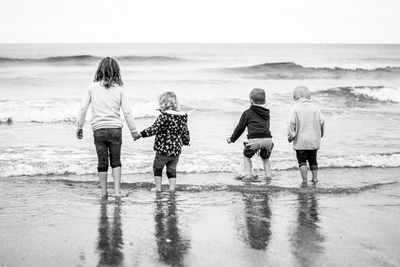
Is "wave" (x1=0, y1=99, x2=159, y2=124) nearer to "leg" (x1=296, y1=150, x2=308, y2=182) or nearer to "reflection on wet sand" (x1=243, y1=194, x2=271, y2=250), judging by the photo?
"leg" (x1=296, y1=150, x2=308, y2=182)

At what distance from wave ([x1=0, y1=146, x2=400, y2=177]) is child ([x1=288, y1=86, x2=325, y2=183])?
4.13 feet

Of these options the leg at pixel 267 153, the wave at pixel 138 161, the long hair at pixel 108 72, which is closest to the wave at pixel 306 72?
the wave at pixel 138 161

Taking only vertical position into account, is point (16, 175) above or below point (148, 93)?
below

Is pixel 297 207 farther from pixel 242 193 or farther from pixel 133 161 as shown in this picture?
pixel 133 161

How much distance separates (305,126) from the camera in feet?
22.2

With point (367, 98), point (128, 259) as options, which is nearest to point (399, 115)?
point (367, 98)

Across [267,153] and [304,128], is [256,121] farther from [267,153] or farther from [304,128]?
[304,128]

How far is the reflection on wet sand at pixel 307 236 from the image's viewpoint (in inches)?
149

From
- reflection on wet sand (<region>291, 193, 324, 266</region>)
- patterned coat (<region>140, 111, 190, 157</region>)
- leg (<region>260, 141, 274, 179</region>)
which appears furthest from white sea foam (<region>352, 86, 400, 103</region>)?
reflection on wet sand (<region>291, 193, 324, 266</region>)

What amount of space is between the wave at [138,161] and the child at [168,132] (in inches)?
60.3

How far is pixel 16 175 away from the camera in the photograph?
740 cm

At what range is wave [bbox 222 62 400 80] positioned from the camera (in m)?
37.3

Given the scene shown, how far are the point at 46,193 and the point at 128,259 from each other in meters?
2.71

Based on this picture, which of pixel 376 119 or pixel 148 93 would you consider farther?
pixel 148 93
